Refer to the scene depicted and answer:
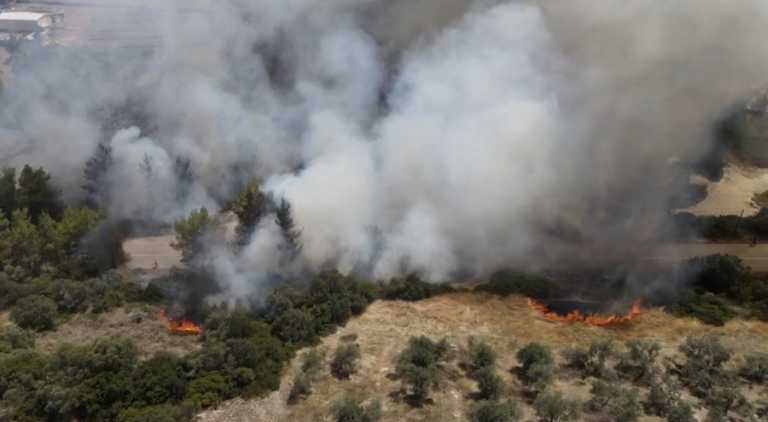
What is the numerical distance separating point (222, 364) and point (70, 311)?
12.4 meters

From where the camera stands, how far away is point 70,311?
41.9 metres

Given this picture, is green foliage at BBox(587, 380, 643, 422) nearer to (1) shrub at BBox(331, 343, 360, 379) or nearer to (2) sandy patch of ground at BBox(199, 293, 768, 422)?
(2) sandy patch of ground at BBox(199, 293, 768, 422)

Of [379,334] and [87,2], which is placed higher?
[87,2]

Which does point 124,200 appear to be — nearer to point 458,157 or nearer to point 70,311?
point 70,311

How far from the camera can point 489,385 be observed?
33844mm

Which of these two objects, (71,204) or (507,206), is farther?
(71,204)

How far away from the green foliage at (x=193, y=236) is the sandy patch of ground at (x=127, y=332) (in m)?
4.62

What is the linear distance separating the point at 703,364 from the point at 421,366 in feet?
46.6

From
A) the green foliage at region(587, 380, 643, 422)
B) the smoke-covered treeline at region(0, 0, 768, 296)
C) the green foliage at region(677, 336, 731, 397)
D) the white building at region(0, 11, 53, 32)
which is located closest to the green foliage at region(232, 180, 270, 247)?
the smoke-covered treeline at region(0, 0, 768, 296)

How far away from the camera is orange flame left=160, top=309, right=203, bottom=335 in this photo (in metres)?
39.6

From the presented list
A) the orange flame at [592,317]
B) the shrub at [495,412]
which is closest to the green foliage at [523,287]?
the orange flame at [592,317]

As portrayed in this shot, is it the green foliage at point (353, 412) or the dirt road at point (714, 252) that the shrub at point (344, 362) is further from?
the dirt road at point (714, 252)

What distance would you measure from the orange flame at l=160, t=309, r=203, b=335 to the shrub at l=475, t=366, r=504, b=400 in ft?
51.9

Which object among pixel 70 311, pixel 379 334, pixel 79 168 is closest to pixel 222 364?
pixel 379 334
